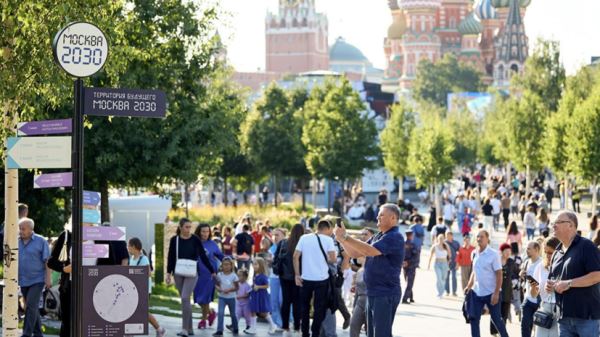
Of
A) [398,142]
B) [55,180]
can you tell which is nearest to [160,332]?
[55,180]

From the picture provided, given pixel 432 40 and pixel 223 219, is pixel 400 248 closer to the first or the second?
pixel 223 219

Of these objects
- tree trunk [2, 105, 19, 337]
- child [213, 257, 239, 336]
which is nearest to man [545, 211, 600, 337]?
tree trunk [2, 105, 19, 337]

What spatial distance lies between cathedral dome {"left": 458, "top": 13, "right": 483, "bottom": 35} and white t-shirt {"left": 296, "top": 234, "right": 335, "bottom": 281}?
15435 centimetres

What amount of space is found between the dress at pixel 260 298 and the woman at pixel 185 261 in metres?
1.40

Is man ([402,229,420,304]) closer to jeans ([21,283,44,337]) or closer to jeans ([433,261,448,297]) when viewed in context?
jeans ([433,261,448,297])

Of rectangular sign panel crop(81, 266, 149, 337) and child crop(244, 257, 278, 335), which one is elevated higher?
rectangular sign panel crop(81, 266, 149, 337)

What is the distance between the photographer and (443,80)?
148 meters

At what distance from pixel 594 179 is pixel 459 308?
30.0 m

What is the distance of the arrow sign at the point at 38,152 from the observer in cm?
1148

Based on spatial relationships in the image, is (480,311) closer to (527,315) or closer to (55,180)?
(527,315)

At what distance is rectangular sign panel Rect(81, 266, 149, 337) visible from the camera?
11.3 metres

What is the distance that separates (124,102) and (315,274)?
156 inches

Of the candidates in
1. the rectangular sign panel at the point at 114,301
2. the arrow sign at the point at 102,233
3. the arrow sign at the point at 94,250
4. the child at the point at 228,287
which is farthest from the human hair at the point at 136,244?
the rectangular sign panel at the point at 114,301

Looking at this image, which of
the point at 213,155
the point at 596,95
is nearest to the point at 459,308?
the point at 213,155
